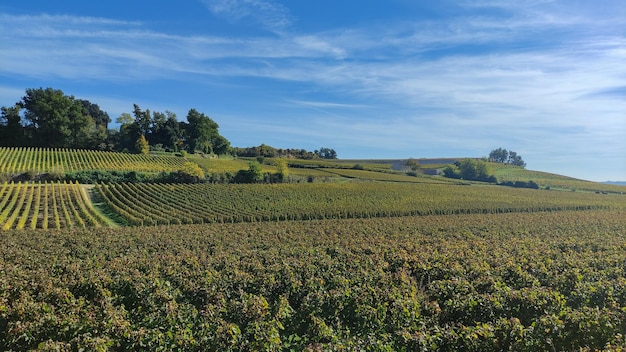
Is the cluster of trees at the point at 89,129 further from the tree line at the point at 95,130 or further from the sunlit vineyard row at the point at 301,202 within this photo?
the sunlit vineyard row at the point at 301,202

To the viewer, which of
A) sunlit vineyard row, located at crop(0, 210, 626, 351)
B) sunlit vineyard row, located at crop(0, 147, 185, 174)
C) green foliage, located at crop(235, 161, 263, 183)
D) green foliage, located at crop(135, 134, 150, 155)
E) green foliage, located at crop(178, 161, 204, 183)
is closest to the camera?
sunlit vineyard row, located at crop(0, 210, 626, 351)

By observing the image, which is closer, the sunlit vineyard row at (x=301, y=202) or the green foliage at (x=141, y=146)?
the sunlit vineyard row at (x=301, y=202)

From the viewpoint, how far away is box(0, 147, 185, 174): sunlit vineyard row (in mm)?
62766

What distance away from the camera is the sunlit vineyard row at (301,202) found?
46.0m

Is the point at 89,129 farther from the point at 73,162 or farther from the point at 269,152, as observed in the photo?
the point at 269,152

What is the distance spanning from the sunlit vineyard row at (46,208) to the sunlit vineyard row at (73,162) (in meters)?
13.2

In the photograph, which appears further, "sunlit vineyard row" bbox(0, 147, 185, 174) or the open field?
"sunlit vineyard row" bbox(0, 147, 185, 174)

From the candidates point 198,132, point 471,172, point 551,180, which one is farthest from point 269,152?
point 551,180

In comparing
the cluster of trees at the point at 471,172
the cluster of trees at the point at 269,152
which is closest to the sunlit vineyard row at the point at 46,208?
the cluster of trees at the point at 269,152

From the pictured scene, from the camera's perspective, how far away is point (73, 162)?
231 feet

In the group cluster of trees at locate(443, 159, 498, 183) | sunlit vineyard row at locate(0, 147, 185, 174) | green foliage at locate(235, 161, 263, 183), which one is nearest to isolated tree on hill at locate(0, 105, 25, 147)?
sunlit vineyard row at locate(0, 147, 185, 174)

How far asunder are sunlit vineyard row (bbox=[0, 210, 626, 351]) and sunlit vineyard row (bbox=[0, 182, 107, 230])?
A: 48.2 feet

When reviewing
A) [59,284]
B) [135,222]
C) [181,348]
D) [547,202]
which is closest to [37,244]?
[59,284]

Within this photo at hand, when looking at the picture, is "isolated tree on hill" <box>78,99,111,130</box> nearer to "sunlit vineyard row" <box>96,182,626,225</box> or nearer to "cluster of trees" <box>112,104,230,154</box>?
"cluster of trees" <box>112,104,230,154</box>
